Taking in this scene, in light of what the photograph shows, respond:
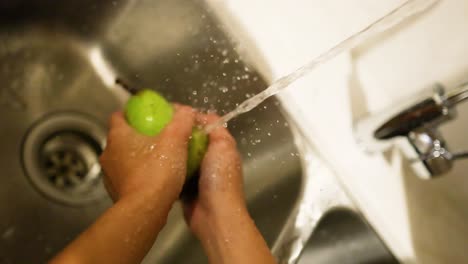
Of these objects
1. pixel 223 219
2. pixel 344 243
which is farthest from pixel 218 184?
pixel 344 243

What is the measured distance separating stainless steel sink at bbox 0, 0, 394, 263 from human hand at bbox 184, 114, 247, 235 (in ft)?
0.11

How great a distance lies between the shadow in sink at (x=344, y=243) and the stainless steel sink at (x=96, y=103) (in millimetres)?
14

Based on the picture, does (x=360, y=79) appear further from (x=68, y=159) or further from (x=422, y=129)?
(x=68, y=159)

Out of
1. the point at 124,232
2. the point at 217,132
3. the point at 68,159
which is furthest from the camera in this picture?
the point at 68,159

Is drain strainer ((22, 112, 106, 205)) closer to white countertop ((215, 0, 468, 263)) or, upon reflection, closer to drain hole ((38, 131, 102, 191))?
drain hole ((38, 131, 102, 191))

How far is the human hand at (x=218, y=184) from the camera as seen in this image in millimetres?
559

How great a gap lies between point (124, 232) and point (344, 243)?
0.97 ft

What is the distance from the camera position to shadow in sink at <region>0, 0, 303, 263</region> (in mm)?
608

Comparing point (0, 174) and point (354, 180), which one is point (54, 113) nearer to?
point (0, 174)

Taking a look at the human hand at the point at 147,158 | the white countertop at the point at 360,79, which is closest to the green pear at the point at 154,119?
the human hand at the point at 147,158

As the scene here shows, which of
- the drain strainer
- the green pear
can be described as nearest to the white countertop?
the green pear

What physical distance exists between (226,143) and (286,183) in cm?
10

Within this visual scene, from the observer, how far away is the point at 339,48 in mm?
608

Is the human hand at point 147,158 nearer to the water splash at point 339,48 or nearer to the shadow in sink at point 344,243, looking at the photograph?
the water splash at point 339,48
